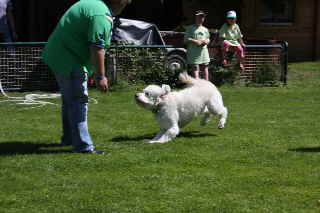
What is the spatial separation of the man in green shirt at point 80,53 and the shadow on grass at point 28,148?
1.25 ft

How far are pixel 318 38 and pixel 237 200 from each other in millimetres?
16057

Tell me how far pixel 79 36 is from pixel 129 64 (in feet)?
21.2

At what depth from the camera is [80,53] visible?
274 inches

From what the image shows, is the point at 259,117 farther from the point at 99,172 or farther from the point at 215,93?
the point at 99,172

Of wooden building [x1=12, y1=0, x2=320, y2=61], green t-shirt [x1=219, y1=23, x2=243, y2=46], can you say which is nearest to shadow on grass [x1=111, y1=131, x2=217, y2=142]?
green t-shirt [x1=219, y1=23, x2=243, y2=46]

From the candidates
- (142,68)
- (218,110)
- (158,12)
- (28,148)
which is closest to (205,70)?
(142,68)

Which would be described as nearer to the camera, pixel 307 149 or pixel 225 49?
pixel 307 149

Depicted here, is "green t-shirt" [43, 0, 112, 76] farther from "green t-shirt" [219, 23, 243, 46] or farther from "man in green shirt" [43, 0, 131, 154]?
"green t-shirt" [219, 23, 243, 46]

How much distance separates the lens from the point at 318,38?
814 inches

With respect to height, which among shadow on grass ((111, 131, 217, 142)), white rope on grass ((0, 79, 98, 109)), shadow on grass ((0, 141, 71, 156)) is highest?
shadow on grass ((0, 141, 71, 156))

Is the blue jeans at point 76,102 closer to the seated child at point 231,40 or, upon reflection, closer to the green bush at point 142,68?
the green bush at point 142,68

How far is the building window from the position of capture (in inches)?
828

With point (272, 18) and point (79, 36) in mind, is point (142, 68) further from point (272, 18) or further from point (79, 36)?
point (272, 18)

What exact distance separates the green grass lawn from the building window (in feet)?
35.5
